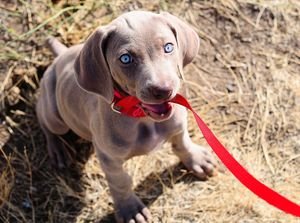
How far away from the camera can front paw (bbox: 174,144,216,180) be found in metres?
4.21

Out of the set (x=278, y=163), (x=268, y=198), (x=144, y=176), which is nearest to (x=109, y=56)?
(x=268, y=198)

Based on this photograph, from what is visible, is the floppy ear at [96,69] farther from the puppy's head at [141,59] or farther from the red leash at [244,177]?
the red leash at [244,177]

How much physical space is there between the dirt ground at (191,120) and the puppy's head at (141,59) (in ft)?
4.09

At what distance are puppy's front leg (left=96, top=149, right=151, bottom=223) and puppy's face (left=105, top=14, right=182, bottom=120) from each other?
2.29 ft

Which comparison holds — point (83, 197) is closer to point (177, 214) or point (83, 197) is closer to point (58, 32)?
point (177, 214)

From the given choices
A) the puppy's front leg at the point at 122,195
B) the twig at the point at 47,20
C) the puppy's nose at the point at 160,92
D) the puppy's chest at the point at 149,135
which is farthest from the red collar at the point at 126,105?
the twig at the point at 47,20

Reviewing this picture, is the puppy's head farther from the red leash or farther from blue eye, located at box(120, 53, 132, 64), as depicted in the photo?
the red leash

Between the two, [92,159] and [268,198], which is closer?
[268,198]

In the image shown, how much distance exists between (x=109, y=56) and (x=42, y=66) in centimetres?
187

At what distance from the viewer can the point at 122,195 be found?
13.1ft

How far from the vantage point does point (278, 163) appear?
4273 mm

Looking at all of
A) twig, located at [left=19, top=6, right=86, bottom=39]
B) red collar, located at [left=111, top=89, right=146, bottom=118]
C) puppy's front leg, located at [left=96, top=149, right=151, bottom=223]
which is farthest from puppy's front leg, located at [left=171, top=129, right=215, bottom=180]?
twig, located at [left=19, top=6, right=86, bottom=39]

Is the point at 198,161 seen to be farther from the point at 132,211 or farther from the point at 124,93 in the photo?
the point at 124,93

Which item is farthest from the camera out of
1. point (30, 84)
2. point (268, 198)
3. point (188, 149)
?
point (30, 84)
